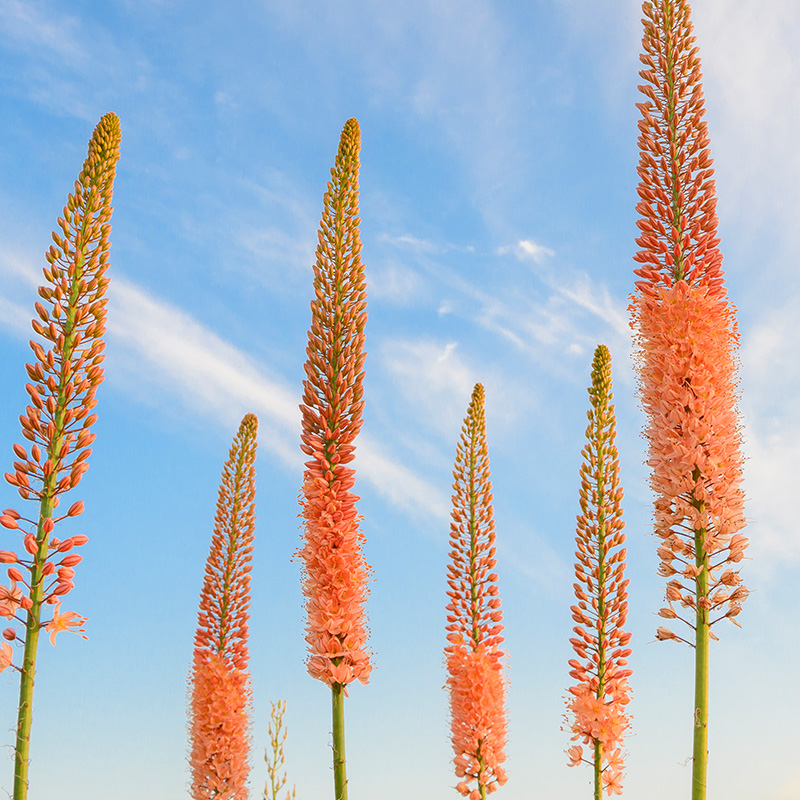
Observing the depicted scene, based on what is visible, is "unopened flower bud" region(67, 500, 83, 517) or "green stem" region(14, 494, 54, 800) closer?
"green stem" region(14, 494, 54, 800)

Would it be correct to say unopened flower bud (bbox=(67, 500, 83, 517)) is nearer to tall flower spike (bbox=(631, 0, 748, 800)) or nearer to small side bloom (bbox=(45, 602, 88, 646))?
small side bloom (bbox=(45, 602, 88, 646))

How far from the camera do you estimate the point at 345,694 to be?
6.79 metres

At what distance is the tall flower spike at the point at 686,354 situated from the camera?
6.46 meters

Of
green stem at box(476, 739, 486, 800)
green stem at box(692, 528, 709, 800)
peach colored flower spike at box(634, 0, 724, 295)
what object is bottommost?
green stem at box(476, 739, 486, 800)

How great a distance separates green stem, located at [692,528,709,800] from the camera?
6.02m

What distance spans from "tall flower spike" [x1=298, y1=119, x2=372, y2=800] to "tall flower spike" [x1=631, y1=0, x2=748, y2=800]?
8.08ft

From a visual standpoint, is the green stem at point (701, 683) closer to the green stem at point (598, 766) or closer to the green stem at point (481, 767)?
the green stem at point (598, 766)

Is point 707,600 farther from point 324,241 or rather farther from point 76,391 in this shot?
point 76,391

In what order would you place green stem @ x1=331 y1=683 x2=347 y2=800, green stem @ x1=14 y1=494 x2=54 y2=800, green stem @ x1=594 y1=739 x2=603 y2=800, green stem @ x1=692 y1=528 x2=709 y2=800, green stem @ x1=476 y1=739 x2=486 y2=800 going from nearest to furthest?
green stem @ x1=14 y1=494 x2=54 y2=800 → green stem @ x1=692 y1=528 x2=709 y2=800 → green stem @ x1=331 y1=683 x2=347 y2=800 → green stem @ x1=594 y1=739 x2=603 y2=800 → green stem @ x1=476 y1=739 x2=486 y2=800

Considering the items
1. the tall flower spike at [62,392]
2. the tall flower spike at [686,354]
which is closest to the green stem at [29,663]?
the tall flower spike at [62,392]

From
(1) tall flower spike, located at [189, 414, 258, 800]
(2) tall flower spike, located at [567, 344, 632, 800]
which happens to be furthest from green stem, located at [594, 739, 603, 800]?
(1) tall flower spike, located at [189, 414, 258, 800]

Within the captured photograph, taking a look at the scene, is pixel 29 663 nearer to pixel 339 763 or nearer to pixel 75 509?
pixel 75 509

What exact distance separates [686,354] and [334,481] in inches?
124

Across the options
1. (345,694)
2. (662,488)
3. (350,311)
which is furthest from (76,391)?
(662,488)
